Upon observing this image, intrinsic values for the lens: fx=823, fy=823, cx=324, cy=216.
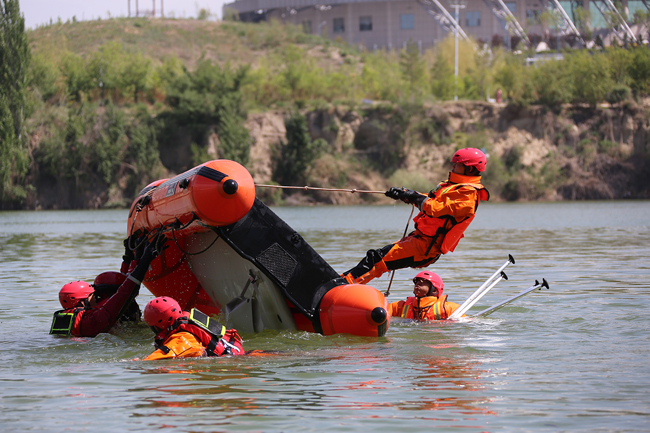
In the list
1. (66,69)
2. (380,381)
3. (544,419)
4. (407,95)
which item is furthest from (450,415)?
(66,69)

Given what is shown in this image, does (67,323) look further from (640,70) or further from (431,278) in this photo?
(640,70)

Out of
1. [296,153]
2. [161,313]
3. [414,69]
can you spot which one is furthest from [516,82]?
[161,313]

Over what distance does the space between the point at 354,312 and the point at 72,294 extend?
3.16 metres

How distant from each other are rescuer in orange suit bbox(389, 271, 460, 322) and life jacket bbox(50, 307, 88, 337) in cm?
384

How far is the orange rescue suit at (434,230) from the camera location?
9.41 metres

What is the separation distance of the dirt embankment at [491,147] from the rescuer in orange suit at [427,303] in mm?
44696

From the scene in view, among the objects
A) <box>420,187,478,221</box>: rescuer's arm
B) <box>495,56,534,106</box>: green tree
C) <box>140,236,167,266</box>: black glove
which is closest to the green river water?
<box>140,236,167,266</box>: black glove

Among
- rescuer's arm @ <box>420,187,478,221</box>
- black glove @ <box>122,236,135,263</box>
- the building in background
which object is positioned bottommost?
black glove @ <box>122,236,135,263</box>

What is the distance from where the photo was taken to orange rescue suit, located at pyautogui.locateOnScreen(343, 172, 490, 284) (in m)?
9.41

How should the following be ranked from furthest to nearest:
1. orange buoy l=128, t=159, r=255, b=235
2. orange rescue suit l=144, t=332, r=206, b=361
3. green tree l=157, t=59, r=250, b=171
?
green tree l=157, t=59, r=250, b=171
orange buoy l=128, t=159, r=255, b=235
orange rescue suit l=144, t=332, r=206, b=361

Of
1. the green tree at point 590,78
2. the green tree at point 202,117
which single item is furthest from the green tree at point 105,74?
the green tree at point 590,78

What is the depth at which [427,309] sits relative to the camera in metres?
9.94

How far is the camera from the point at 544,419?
17.9 ft

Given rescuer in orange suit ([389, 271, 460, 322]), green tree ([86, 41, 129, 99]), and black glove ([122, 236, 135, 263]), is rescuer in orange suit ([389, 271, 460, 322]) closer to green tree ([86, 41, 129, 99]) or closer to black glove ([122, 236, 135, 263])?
black glove ([122, 236, 135, 263])
